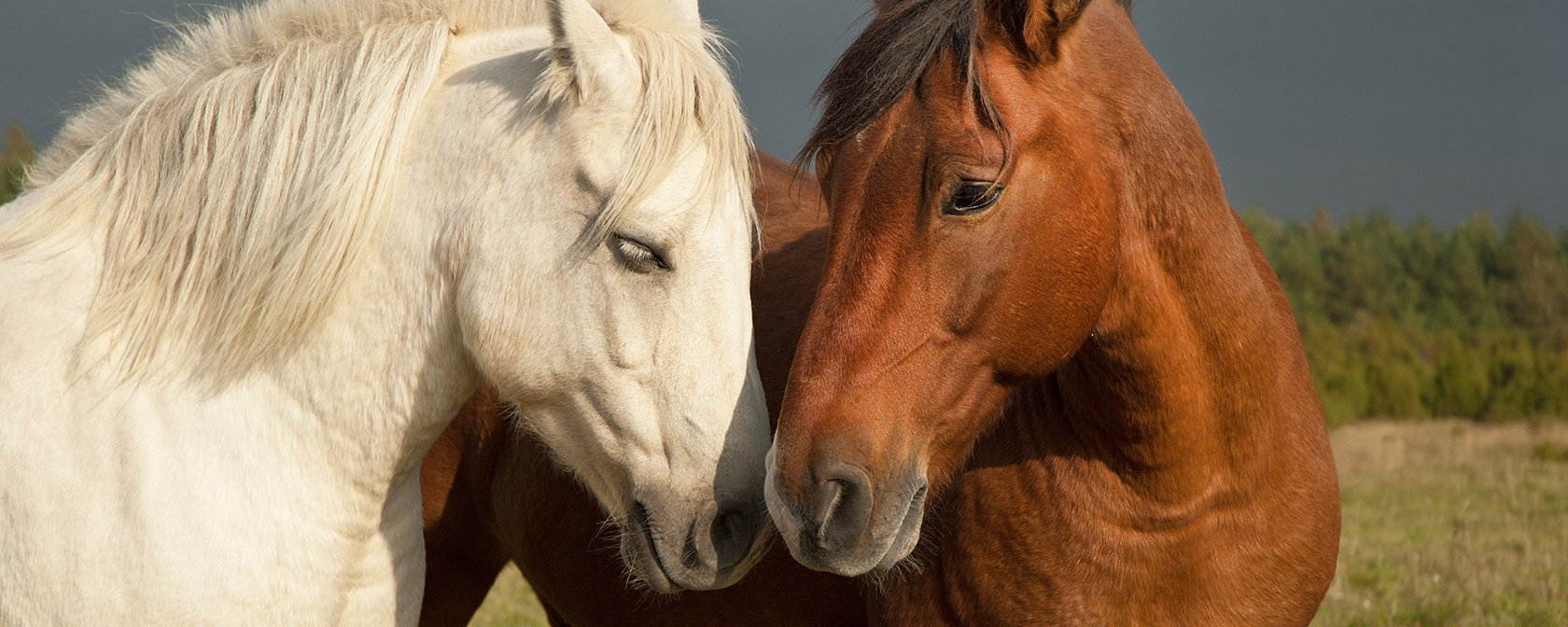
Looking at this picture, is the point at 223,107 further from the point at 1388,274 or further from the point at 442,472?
the point at 1388,274

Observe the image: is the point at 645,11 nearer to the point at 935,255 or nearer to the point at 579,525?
the point at 935,255

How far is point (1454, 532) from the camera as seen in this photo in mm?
6895

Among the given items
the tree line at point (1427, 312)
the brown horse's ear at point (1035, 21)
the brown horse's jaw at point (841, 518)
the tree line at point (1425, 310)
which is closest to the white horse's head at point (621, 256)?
the brown horse's jaw at point (841, 518)

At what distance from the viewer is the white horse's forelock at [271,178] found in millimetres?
2037

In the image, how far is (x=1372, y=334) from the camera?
1927 centimetres

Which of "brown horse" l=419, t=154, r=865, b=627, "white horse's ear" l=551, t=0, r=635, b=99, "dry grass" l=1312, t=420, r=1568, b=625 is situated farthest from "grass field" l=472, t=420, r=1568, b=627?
"white horse's ear" l=551, t=0, r=635, b=99

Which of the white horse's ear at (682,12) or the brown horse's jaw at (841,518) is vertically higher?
the white horse's ear at (682,12)

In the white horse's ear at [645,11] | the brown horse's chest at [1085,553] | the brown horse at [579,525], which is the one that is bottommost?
the brown horse at [579,525]

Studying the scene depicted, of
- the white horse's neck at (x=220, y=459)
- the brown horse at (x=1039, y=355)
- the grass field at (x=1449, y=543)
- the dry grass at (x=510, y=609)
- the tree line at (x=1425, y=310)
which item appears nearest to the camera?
the white horse's neck at (x=220, y=459)

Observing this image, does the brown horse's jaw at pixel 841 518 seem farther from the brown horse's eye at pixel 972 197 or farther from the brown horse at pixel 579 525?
the brown horse at pixel 579 525

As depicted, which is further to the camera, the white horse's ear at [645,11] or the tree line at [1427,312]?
the tree line at [1427,312]

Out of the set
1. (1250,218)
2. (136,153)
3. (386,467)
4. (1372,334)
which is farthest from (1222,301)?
(1250,218)

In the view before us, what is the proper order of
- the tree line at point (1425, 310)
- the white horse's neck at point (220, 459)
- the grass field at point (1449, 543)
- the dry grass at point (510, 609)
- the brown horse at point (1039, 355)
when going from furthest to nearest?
the tree line at point (1425, 310) < the dry grass at point (510, 609) < the grass field at point (1449, 543) < the brown horse at point (1039, 355) < the white horse's neck at point (220, 459)

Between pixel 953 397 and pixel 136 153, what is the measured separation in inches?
69.8
